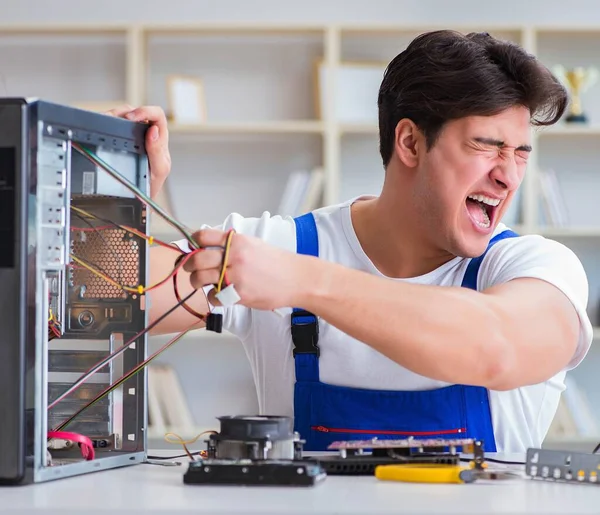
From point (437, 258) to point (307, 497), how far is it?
867mm

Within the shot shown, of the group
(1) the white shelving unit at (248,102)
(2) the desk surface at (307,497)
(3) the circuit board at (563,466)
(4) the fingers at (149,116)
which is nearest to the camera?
(2) the desk surface at (307,497)

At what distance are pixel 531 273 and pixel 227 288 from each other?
49 cm

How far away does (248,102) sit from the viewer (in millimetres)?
3777

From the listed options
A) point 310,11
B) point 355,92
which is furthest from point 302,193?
point 310,11

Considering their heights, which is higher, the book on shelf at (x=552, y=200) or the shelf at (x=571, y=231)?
the book on shelf at (x=552, y=200)

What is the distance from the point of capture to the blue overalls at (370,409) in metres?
1.53

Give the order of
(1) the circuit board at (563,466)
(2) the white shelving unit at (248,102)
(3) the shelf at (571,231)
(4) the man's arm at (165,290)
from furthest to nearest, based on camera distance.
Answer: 1. (2) the white shelving unit at (248,102)
2. (3) the shelf at (571,231)
3. (4) the man's arm at (165,290)
4. (1) the circuit board at (563,466)

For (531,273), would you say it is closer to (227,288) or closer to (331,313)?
(331,313)

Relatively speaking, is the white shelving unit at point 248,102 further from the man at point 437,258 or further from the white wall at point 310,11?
the man at point 437,258

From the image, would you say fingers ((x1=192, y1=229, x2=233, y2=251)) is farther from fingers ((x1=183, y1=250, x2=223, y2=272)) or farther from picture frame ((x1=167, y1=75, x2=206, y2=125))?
picture frame ((x1=167, y1=75, x2=206, y2=125))

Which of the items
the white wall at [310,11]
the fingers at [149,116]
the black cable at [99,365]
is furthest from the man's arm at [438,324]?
the white wall at [310,11]

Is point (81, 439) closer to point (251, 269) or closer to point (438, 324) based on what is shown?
point (251, 269)

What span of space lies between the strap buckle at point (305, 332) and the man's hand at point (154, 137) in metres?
0.35

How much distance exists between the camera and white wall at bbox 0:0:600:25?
148 inches
